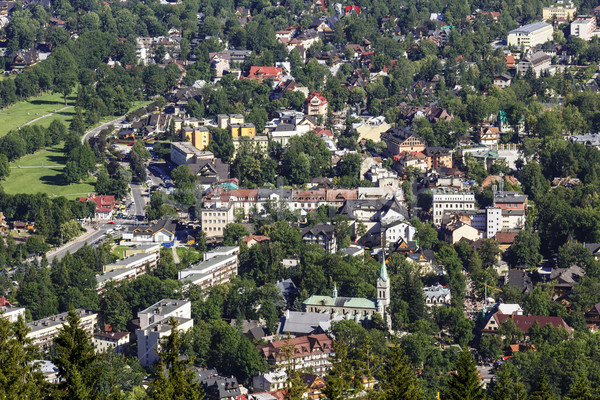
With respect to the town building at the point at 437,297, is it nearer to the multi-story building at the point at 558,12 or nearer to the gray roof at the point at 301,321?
the gray roof at the point at 301,321

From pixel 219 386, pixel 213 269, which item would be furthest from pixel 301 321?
pixel 219 386

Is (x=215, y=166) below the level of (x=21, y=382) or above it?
below

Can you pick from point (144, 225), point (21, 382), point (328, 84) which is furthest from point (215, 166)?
point (21, 382)

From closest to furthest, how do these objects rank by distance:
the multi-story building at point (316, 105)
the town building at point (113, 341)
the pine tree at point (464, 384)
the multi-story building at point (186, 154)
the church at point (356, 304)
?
the pine tree at point (464, 384)
the town building at point (113, 341)
the church at point (356, 304)
the multi-story building at point (186, 154)
the multi-story building at point (316, 105)

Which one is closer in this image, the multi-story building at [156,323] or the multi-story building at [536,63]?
the multi-story building at [156,323]

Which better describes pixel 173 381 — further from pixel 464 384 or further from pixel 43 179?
pixel 43 179

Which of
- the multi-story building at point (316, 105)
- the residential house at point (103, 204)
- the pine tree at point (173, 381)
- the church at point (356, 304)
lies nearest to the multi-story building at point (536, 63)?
the multi-story building at point (316, 105)

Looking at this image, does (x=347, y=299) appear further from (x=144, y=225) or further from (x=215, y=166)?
(x=215, y=166)
